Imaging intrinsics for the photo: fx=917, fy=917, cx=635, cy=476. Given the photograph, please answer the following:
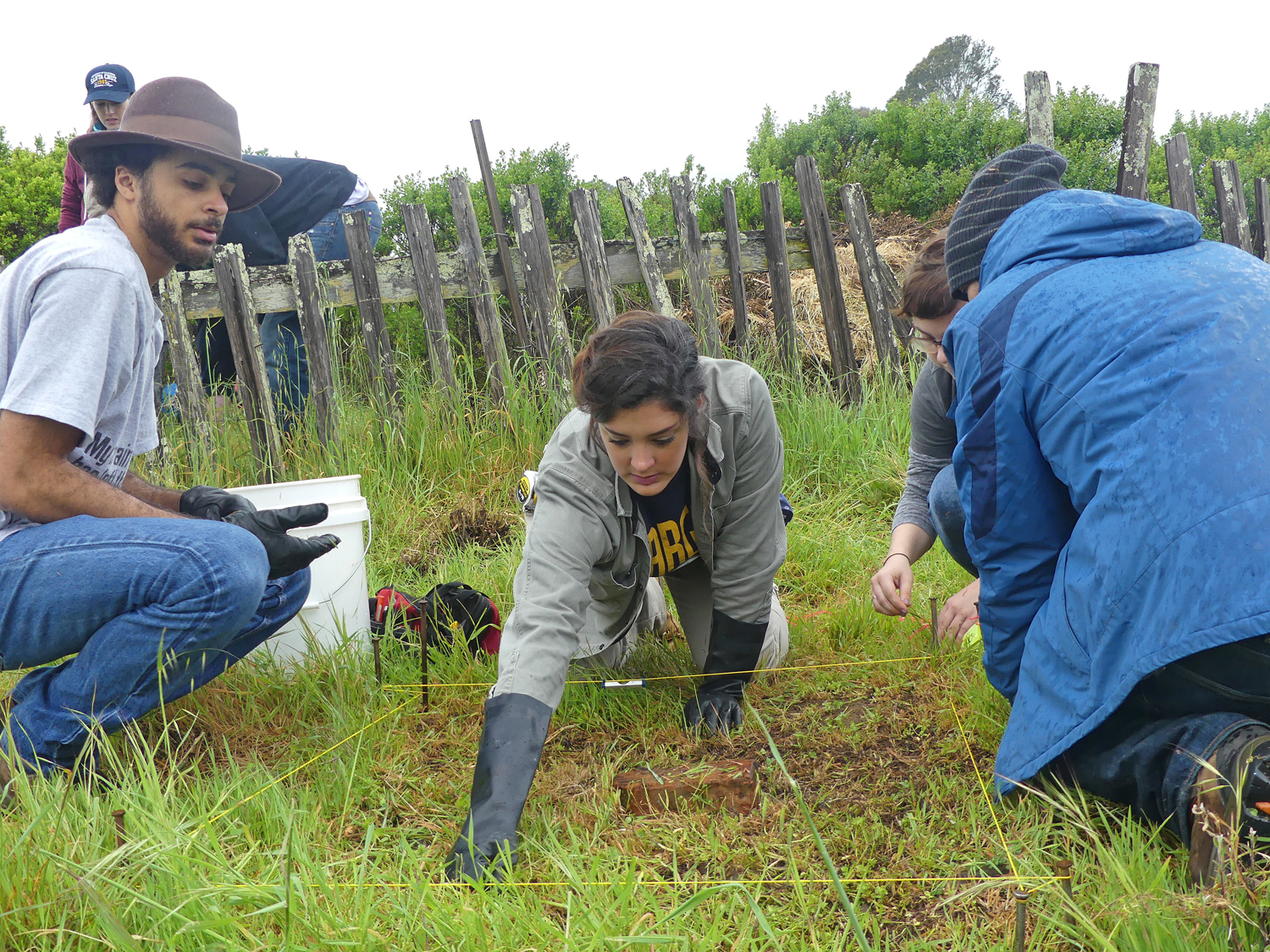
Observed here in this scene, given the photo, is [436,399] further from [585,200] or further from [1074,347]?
[1074,347]

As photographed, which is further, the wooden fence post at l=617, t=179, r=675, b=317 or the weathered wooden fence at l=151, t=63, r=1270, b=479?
the wooden fence post at l=617, t=179, r=675, b=317

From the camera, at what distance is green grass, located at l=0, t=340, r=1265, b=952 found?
61.2 inches

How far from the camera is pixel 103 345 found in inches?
83.7

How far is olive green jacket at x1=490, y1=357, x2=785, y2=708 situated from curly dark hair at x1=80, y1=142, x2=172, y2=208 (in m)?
1.25

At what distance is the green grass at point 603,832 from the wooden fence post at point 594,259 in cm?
191

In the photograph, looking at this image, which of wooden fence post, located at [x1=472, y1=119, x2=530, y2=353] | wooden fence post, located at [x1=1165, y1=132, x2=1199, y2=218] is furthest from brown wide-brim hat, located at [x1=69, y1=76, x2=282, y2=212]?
wooden fence post, located at [x1=1165, y1=132, x2=1199, y2=218]

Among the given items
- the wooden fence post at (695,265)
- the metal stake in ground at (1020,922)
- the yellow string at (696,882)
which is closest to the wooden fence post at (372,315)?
the wooden fence post at (695,265)

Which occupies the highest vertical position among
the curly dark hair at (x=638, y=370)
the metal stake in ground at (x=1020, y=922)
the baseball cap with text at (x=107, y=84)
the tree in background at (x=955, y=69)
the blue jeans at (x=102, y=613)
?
the tree in background at (x=955, y=69)

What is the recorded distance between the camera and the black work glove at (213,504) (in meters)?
2.53

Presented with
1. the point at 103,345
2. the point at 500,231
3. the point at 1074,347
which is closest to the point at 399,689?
the point at 103,345

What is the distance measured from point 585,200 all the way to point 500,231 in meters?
→ 0.47

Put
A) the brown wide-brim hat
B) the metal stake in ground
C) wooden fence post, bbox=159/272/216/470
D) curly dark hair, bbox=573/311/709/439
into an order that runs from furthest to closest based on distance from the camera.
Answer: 1. wooden fence post, bbox=159/272/216/470
2. the brown wide-brim hat
3. curly dark hair, bbox=573/311/709/439
4. the metal stake in ground

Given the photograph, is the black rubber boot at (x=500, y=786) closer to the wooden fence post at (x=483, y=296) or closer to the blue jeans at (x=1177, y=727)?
the blue jeans at (x=1177, y=727)

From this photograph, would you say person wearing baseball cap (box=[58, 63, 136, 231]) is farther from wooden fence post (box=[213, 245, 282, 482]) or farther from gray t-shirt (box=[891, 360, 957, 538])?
gray t-shirt (box=[891, 360, 957, 538])
